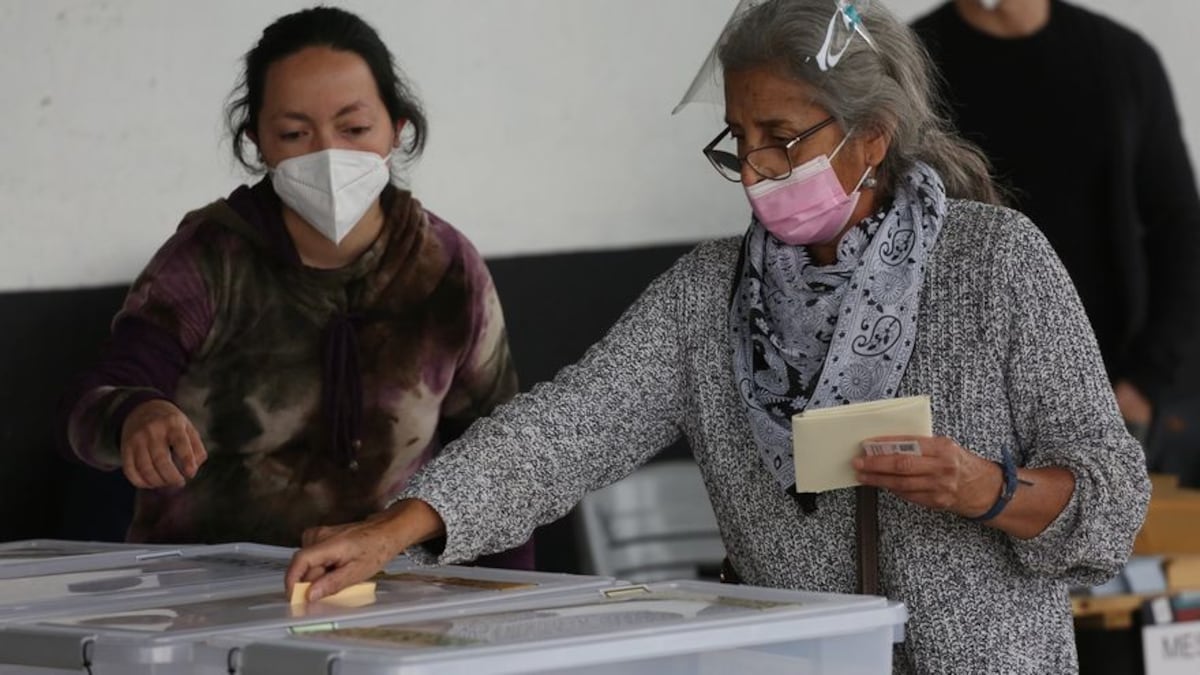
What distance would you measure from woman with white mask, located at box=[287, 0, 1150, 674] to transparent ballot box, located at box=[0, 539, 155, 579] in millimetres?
536

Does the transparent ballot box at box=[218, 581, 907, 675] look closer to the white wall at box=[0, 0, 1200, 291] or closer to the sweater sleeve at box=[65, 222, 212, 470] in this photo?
the sweater sleeve at box=[65, 222, 212, 470]

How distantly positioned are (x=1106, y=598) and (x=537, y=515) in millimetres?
1959

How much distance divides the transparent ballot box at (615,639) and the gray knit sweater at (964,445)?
0.73 feet

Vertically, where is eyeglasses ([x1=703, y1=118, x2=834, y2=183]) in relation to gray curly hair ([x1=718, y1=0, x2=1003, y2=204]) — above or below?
below

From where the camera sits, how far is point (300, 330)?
2674 millimetres

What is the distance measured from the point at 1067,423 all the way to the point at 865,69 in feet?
1.50

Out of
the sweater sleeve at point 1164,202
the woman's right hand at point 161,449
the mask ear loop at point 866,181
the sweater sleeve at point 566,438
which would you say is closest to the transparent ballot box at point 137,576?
the woman's right hand at point 161,449

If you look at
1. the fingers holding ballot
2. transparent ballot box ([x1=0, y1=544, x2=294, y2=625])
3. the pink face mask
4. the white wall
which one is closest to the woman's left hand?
the fingers holding ballot

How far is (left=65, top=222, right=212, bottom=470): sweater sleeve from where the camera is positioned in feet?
8.31

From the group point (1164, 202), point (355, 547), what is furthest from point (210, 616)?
point (1164, 202)

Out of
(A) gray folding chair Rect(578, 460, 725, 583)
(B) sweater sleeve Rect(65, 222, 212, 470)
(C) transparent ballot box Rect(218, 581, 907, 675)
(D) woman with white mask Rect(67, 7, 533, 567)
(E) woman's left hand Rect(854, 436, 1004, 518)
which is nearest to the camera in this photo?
(C) transparent ballot box Rect(218, 581, 907, 675)

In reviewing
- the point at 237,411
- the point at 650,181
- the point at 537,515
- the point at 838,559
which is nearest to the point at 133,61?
the point at 237,411

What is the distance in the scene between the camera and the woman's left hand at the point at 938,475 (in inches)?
73.2

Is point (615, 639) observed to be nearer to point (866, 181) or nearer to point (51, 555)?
point (866, 181)
